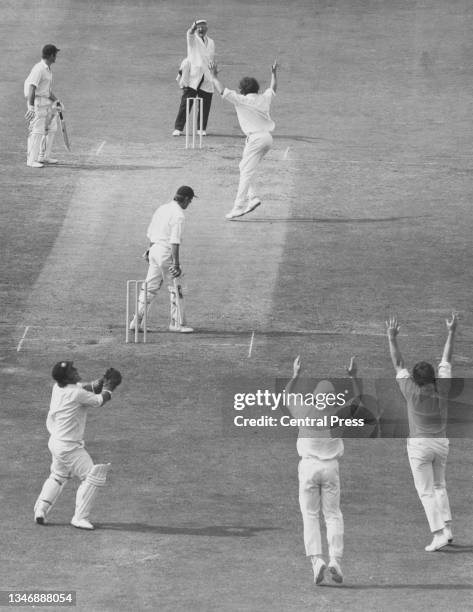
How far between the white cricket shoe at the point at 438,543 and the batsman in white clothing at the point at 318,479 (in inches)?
53.3

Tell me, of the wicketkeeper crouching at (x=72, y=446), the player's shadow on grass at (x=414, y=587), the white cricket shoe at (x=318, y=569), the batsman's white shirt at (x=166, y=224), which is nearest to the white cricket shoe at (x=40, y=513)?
the wicketkeeper crouching at (x=72, y=446)

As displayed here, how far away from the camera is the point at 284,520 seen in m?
17.8

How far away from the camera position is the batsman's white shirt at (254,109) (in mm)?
28766

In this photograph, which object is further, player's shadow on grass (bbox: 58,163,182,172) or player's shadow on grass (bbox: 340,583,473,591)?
player's shadow on grass (bbox: 58,163,182,172)

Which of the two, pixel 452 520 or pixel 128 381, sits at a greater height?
pixel 128 381

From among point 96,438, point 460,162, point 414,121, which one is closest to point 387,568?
point 96,438

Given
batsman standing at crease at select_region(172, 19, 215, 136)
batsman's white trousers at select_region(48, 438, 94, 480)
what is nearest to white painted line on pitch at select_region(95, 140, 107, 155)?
batsman standing at crease at select_region(172, 19, 215, 136)

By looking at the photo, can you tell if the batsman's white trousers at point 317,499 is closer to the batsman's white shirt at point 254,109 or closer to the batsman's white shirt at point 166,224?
the batsman's white shirt at point 166,224

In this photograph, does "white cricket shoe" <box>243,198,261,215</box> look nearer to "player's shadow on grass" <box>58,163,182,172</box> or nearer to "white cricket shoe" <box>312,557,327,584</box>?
"player's shadow on grass" <box>58,163,182,172</box>

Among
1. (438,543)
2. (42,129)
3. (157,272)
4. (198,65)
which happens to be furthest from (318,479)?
(198,65)

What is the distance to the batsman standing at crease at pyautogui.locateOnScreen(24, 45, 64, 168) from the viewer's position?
31.0 m

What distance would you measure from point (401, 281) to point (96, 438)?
8.16 metres

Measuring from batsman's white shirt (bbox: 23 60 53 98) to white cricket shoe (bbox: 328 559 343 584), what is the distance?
17286 mm

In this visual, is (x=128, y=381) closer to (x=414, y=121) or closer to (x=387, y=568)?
(x=387, y=568)
